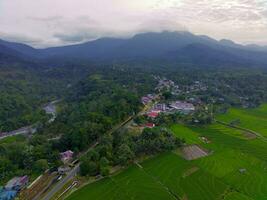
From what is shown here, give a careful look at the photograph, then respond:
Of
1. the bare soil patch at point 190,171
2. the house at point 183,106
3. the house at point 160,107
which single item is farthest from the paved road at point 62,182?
the house at point 183,106

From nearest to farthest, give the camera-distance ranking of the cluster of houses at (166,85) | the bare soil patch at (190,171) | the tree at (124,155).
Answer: the bare soil patch at (190,171), the tree at (124,155), the cluster of houses at (166,85)

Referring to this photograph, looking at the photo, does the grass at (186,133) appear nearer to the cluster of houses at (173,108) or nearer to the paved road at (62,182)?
the cluster of houses at (173,108)

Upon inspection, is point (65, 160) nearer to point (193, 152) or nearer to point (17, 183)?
point (17, 183)

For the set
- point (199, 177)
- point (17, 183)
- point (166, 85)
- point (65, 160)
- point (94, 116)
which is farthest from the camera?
point (166, 85)

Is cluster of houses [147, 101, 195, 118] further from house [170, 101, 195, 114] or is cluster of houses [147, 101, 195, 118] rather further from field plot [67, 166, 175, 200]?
field plot [67, 166, 175, 200]

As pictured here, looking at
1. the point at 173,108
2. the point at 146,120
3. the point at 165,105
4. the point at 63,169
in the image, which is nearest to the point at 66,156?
the point at 63,169

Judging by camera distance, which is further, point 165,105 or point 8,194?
point 165,105
